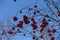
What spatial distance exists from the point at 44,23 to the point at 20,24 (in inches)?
18.0

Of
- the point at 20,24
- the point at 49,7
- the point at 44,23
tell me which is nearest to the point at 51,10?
the point at 49,7

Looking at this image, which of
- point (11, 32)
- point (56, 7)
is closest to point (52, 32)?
point (56, 7)

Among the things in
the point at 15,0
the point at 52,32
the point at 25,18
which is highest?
the point at 15,0

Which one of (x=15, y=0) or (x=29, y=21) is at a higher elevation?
(x=15, y=0)

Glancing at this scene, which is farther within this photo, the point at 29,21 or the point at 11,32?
the point at 11,32

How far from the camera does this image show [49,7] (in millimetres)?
4785

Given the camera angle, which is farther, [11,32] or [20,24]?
[11,32]

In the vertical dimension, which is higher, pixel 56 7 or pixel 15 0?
pixel 15 0

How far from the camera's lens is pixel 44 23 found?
4.60 metres

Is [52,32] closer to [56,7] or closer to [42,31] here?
[42,31]

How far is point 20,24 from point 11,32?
1.79 ft

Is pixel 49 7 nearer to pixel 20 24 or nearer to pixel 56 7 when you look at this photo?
pixel 56 7

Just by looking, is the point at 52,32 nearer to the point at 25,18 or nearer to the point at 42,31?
the point at 42,31

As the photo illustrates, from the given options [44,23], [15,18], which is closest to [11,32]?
[15,18]
